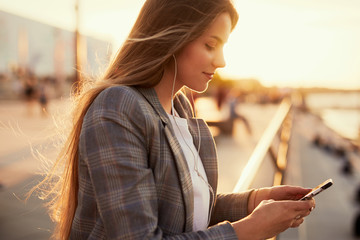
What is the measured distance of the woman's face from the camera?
144cm

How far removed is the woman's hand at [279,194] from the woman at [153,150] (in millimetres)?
11

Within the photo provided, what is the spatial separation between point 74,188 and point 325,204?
48.8 ft

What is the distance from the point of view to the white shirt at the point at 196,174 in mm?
1461

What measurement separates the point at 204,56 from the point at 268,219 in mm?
595

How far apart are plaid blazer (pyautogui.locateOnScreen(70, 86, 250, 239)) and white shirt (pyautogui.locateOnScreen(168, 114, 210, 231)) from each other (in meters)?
0.11

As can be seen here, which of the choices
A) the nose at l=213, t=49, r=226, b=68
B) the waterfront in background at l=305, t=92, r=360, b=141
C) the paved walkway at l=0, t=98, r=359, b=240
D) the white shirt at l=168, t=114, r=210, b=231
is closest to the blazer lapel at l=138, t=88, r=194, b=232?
the white shirt at l=168, t=114, r=210, b=231

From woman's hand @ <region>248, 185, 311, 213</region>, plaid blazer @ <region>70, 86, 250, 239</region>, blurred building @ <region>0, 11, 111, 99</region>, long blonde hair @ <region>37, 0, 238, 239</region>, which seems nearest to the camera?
plaid blazer @ <region>70, 86, 250, 239</region>

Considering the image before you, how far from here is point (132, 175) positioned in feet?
3.80

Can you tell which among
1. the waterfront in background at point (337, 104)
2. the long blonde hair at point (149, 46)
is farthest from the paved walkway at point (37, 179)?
the waterfront in background at point (337, 104)

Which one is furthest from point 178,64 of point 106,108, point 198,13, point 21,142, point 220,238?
point 21,142

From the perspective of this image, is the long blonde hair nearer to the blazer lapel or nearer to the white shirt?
the blazer lapel

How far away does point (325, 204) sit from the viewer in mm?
14922

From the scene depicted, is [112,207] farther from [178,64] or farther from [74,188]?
[178,64]

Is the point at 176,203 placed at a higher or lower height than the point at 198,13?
lower
